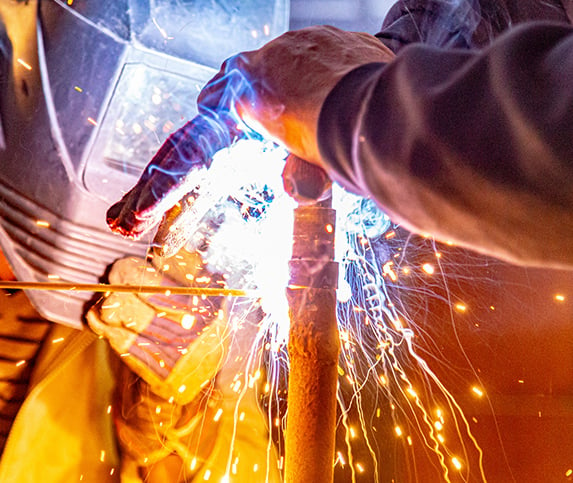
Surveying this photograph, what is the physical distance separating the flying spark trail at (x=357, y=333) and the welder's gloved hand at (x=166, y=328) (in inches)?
3.2

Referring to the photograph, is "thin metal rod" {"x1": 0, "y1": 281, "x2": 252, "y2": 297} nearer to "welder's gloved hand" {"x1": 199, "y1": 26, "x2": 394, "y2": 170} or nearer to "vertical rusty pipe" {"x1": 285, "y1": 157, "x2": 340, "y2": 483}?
"vertical rusty pipe" {"x1": 285, "y1": 157, "x2": 340, "y2": 483}

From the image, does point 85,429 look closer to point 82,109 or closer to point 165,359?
point 165,359

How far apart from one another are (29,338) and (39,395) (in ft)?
0.70

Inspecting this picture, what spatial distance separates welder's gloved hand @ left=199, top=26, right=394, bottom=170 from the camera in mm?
479

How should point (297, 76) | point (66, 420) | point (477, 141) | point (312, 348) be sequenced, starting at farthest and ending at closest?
point (66, 420) → point (312, 348) → point (297, 76) → point (477, 141)

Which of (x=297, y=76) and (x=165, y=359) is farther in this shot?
(x=165, y=359)

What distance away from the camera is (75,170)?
1.49 m

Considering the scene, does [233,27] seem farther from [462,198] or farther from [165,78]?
[462,198]

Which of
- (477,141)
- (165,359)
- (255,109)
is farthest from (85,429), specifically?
(477,141)

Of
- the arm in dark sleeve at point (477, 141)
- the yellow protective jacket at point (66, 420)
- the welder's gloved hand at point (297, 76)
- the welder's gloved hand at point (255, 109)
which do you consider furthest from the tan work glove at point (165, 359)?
the arm in dark sleeve at point (477, 141)

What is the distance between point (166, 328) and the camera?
1.55m

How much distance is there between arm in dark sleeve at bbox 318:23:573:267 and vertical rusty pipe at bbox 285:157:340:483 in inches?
12.5

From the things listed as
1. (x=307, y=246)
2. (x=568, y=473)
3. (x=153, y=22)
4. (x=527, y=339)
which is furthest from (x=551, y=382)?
(x=153, y=22)

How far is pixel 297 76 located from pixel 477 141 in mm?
251
